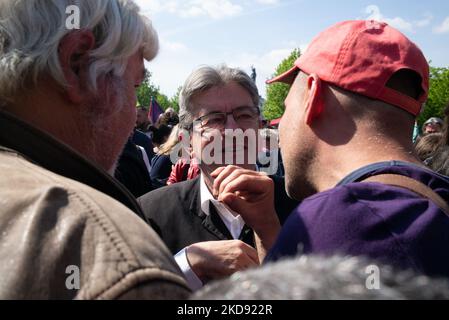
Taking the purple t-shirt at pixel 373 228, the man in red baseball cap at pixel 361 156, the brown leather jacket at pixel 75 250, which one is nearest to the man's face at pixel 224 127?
the man in red baseball cap at pixel 361 156

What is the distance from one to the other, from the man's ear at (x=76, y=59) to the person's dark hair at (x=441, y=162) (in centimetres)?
326

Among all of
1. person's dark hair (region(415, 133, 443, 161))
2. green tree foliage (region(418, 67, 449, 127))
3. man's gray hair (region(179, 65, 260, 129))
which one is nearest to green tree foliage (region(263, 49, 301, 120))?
green tree foliage (region(418, 67, 449, 127))

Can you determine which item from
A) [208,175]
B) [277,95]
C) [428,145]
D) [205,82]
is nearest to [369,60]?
[208,175]

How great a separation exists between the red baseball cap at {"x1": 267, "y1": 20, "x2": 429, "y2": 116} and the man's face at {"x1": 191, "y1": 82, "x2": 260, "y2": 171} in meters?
1.28

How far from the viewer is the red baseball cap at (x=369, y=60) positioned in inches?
78.5

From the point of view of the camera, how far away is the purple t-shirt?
4.68 ft

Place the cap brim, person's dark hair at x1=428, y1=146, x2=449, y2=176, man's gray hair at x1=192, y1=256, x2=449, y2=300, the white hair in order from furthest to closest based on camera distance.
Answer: person's dark hair at x1=428, y1=146, x2=449, y2=176 < the cap brim < the white hair < man's gray hair at x1=192, y1=256, x2=449, y2=300

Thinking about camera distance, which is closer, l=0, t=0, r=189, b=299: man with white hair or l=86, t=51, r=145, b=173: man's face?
l=0, t=0, r=189, b=299: man with white hair

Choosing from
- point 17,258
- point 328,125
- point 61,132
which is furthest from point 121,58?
point 17,258

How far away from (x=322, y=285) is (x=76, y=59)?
54.0 inches

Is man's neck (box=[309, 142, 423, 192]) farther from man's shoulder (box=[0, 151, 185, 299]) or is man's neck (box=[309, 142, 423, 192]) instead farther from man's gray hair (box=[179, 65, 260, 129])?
man's gray hair (box=[179, 65, 260, 129])

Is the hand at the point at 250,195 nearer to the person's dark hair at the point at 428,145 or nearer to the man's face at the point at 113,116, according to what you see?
the man's face at the point at 113,116

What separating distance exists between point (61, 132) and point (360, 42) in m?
1.23
